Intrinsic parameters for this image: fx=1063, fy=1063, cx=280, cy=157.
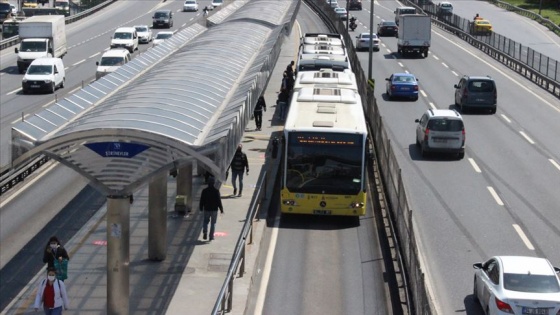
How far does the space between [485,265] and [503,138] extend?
918 inches

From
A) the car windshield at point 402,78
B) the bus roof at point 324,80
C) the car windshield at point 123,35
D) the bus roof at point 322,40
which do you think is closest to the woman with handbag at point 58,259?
the bus roof at point 324,80

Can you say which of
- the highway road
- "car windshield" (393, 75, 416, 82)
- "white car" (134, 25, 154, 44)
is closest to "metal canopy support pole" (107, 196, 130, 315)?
the highway road

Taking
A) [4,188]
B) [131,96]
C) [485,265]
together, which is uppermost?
[131,96]

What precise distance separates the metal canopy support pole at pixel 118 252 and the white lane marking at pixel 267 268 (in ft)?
9.78

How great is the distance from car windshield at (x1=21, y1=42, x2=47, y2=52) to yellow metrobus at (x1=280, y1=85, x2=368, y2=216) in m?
41.7

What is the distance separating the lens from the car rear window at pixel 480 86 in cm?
4988

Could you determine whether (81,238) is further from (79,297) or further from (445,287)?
(445,287)

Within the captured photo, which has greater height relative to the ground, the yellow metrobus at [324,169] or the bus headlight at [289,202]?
the yellow metrobus at [324,169]

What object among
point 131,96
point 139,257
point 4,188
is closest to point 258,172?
point 4,188

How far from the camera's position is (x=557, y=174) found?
37.3 meters

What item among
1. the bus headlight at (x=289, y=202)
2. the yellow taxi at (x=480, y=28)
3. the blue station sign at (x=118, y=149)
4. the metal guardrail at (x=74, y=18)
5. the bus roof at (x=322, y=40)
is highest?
the blue station sign at (x=118, y=149)

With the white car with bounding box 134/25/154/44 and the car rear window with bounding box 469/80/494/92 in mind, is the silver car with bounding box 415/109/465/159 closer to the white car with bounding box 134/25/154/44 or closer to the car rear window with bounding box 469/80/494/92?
the car rear window with bounding box 469/80/494/92

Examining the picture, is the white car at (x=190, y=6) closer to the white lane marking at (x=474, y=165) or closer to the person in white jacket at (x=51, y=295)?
the white lane marking at (x=474, y=165)

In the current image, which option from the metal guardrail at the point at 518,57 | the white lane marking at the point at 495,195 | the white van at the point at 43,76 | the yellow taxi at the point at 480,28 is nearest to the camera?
the white lane marking at the point at 495,195
